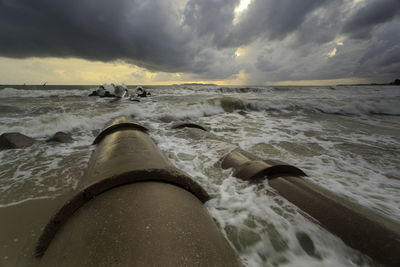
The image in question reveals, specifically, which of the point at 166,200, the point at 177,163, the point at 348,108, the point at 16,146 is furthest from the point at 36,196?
the point at 348,108

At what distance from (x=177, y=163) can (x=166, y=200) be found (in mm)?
2007

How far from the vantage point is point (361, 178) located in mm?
2811

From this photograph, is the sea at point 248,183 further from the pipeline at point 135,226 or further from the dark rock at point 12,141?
the pipeline at point 135,226

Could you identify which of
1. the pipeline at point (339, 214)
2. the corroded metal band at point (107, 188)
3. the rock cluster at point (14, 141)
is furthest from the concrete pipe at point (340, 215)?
the rock cluster at point (14, 141)

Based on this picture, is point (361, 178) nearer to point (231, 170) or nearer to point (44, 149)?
point (231, 170)

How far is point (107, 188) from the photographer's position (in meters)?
1.10

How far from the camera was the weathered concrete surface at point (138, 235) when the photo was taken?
0.74 meters

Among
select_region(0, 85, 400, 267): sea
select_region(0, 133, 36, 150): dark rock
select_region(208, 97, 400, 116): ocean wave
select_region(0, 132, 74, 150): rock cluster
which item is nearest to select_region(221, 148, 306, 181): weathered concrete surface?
select_region(0, 85, 400, 267): sea

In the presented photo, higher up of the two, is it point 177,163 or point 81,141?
point 177,163

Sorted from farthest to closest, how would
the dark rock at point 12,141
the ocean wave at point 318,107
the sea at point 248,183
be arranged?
the ocean wave at point 318,107 → the dark rock at point 12,141 → the sea at point 248,183

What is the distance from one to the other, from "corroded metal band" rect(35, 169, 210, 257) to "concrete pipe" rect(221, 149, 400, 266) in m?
0.94

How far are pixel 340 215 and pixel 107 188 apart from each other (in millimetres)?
1679

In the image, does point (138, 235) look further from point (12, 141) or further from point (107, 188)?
point (12, 141)

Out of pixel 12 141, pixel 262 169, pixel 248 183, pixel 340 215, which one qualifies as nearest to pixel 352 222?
pixel 340 215
